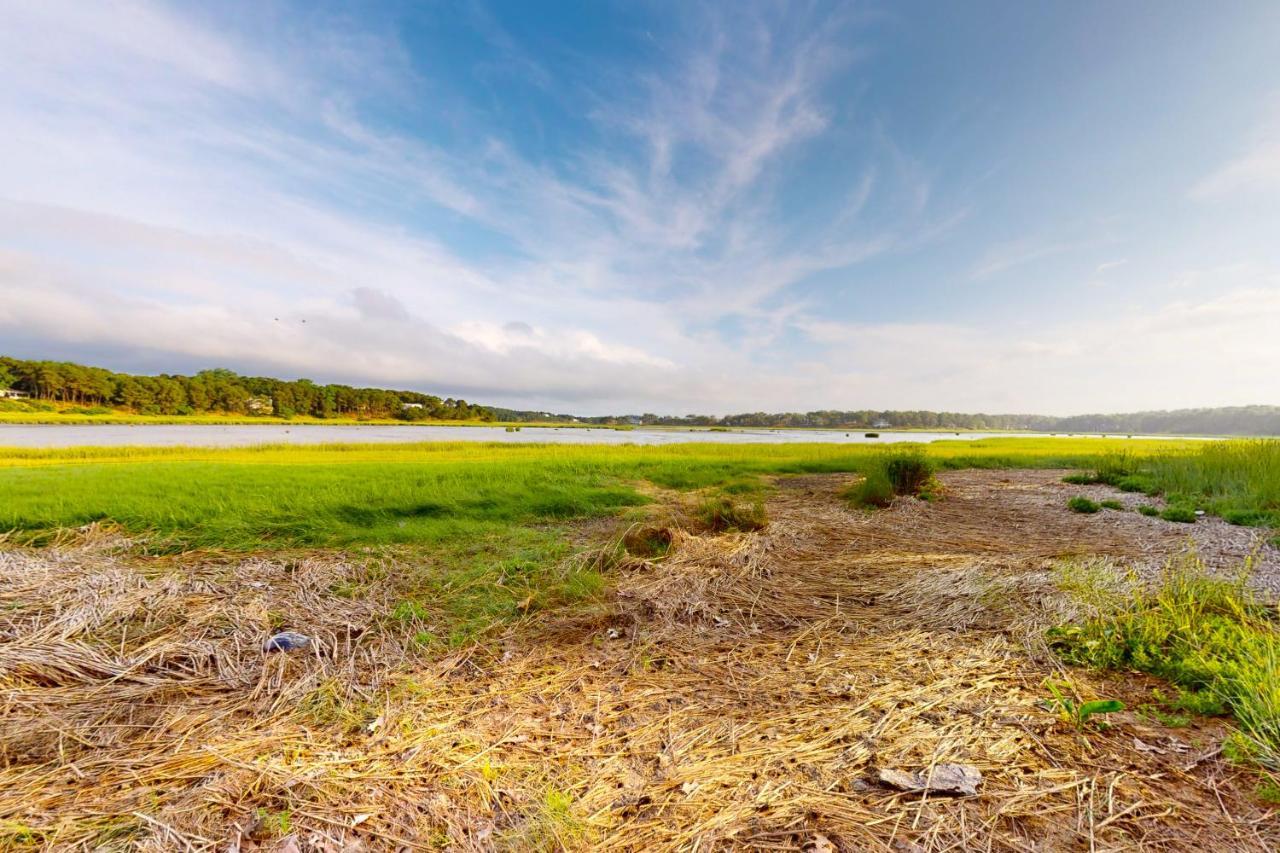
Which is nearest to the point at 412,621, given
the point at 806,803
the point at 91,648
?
the point at 91,648

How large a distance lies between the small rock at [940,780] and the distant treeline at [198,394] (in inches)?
6260

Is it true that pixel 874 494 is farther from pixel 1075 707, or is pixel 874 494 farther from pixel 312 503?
pixel 312 503

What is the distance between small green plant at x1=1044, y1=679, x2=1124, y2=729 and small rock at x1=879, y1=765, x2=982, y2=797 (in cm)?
85

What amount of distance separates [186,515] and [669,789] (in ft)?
30.2

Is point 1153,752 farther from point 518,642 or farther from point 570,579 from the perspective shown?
point 570,579

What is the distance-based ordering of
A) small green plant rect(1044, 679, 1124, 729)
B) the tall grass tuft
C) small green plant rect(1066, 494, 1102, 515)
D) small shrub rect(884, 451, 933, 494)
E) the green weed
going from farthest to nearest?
1. small shrub rect(884, 451, 933, 494)
2. the tall grass tuft
3. small green plant rect(1066, 494, 1102, 515)
4. small green plant rect(1044, 679, 1124, 729)
5. the green weed

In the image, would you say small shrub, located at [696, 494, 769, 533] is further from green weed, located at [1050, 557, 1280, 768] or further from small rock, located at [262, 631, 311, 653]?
small rock, located at [262, 631, 311, 653]

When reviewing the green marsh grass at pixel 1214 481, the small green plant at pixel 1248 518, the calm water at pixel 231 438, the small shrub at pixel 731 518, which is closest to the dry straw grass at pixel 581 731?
the small shrub at pixel 731 518

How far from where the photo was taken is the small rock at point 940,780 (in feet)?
6.69

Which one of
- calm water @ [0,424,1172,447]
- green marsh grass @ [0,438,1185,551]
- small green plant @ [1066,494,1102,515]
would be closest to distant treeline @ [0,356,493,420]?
calm water @ [0,424,1172,447]

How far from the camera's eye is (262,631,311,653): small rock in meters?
3.56

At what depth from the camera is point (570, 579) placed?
16.5 ft

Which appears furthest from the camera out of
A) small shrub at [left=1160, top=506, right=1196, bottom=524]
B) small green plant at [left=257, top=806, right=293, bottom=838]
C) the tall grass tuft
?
the tall grass tuft

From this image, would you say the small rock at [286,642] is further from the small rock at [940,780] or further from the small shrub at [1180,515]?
the small shrub at [1180,515]
